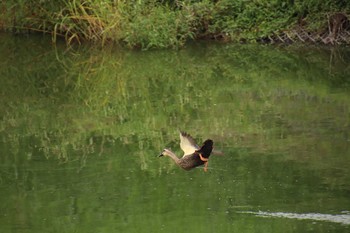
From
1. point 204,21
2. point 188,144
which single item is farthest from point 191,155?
point 204,21

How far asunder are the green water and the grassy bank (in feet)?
1.14

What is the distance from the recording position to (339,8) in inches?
752

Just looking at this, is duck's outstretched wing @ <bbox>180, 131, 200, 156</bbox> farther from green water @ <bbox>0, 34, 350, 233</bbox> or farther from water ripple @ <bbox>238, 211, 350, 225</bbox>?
water ripple @ <bbox>238, 211, 350, 225</bbox>

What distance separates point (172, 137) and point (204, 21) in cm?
704

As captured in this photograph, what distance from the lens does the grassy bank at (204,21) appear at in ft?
62.2

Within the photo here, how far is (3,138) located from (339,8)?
26.5 ft

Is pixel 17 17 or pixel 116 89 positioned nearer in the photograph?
pixel 116 89

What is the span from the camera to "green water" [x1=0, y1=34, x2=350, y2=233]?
988 centimetres

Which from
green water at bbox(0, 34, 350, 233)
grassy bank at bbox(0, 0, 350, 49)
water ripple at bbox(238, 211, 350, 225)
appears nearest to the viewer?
water ripple at bbox(238, 211, 350, 225)

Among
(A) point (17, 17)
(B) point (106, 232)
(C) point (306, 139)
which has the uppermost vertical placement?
(A) point (17, 17)

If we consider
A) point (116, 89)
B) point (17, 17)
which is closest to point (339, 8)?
point (116, 89)

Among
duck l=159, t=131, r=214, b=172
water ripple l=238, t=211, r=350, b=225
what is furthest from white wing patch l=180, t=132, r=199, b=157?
water ripple l=238, t=211, r=350, b=225

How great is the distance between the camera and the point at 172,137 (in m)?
13.0

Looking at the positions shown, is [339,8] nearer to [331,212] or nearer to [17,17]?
[17,17]
